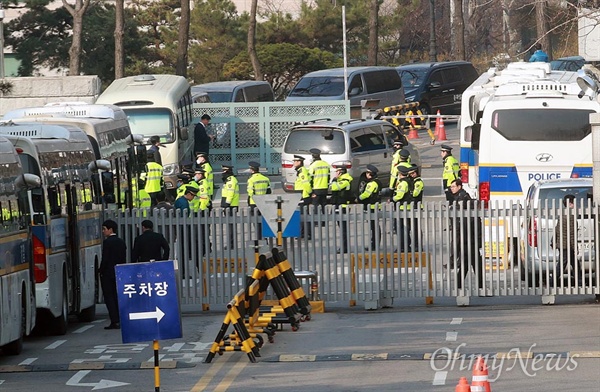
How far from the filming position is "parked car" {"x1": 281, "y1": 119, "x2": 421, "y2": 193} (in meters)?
30.2

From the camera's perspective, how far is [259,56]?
5931 centimetres

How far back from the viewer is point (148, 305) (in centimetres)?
1209

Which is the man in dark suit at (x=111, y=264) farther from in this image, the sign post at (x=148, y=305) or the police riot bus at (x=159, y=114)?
the police riot bus at (x=159, y=114)

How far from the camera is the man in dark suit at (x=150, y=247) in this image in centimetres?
1798

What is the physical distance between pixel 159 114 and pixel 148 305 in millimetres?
21851

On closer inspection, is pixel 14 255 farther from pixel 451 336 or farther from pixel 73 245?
pixel 451 336

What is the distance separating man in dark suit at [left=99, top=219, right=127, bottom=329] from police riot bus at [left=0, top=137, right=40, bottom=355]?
6.08ft

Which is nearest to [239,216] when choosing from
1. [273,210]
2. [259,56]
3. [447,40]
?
[273,210]

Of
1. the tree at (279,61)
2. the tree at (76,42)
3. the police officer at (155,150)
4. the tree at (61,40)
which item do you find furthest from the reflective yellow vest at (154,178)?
the tree at (279,61)

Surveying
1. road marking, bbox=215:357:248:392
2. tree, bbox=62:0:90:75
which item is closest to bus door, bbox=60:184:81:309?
road marking, bbox=215:357:248:392

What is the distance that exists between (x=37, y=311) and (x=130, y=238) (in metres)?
2.79

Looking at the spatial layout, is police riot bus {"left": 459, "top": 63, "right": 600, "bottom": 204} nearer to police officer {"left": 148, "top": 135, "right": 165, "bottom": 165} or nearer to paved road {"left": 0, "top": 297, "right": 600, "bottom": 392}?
paved road {"left": 0, "top": 297, "right": 600, "bottom": 392}

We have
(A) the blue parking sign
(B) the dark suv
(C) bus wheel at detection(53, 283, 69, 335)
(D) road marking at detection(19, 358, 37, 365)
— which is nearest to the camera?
(A) the blue parking sign

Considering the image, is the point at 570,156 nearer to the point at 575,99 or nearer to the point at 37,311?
the point at 575,99
